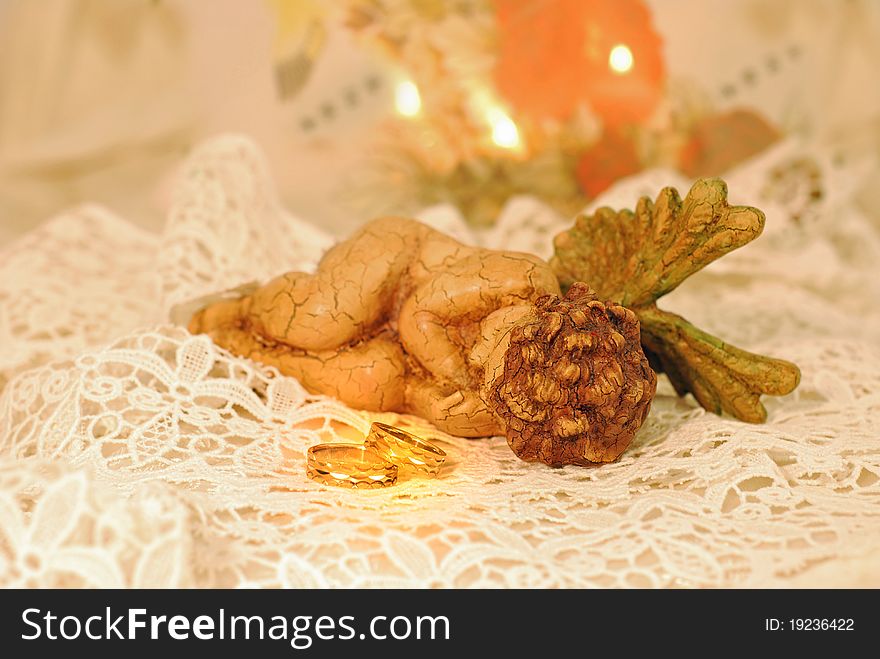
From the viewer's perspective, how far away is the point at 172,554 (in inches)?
32.4

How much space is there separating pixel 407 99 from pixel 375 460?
5.89 ft

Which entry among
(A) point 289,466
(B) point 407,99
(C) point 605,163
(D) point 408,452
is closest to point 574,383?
(D) point 408,452

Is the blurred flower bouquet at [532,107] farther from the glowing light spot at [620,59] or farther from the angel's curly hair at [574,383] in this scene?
the angel's curly hair at [574,383]

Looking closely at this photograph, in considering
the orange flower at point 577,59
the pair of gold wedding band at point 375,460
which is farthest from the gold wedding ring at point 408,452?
the orange flower at point 577,59

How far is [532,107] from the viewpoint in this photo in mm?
2559

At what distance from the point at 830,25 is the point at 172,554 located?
2.56 meters

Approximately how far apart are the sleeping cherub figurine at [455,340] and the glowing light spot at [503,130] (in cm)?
133

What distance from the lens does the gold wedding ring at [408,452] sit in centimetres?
109

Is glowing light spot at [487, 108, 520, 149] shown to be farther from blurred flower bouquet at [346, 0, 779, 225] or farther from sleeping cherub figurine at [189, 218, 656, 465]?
sleeping cherub figurine at [189, 218, 656, 465]

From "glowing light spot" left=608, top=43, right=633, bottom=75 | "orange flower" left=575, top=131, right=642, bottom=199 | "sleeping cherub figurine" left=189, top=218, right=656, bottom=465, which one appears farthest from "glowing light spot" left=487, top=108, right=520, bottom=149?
"sleeping cherub figurine" left=189, top=218, right=656, bottom=465

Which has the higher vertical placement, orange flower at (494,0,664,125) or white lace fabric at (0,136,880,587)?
orange flower at (494,0,664,125)

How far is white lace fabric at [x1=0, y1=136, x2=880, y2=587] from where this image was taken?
2.81ft

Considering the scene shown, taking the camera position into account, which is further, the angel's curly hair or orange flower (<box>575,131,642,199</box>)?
orange flower (<box>575,131,642,199</box>)

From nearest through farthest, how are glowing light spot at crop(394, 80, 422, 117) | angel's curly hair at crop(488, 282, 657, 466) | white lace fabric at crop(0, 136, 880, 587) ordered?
white lace fabric at crop(0, 136, 880, 587) → angel's curly hair at crop(488, 282, 657, 466) → glowing light spot at crop(394, 80, 422, 117)
